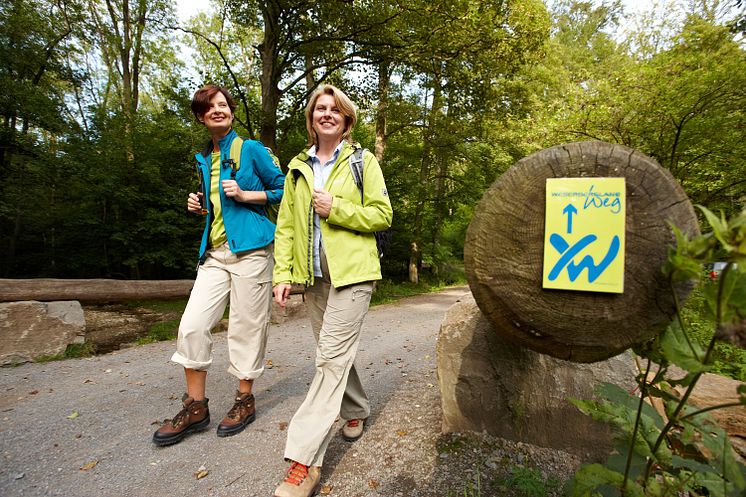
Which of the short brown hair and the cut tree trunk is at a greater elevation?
the short brown hair

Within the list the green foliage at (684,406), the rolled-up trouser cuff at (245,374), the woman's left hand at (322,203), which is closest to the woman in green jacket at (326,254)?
the woman's left hand at (322,203)

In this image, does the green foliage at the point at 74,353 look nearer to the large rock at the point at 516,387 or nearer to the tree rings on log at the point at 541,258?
the large rock at the point at 516,387

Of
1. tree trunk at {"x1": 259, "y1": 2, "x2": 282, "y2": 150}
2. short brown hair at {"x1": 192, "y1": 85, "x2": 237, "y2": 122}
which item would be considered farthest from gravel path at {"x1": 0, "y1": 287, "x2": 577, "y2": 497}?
tree trunk at {"x1": 259, "y1": 2, "x2": 282, "y2": 150}

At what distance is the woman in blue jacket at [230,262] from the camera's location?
2377 millimetres

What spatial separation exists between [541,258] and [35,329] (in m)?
5.49

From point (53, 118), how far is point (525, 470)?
1207cm

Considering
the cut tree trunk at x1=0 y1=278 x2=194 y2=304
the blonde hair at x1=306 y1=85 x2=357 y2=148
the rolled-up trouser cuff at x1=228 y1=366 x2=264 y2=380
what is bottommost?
the rolled-up trouser cuff at x1=228 y1=366 x2=264 y2=380

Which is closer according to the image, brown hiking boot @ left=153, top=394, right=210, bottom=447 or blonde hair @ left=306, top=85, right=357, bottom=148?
blonde hair @ left=306, top=85, right=357, bottom=148

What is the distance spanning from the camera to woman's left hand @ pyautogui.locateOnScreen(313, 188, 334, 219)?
1.90m

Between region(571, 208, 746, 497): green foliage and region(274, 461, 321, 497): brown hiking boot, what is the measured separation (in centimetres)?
123

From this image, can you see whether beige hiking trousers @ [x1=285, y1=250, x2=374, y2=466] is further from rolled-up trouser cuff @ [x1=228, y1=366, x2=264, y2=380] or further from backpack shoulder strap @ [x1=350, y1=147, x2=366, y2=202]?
rolled-up trouser cuff @ [x1=228, y1=366, x2=264, y2=380]

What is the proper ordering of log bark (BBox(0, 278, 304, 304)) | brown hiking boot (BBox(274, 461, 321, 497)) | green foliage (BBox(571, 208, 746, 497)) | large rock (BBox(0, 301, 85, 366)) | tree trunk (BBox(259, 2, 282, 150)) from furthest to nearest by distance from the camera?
tree trunk (BBox(259, 2, 282, 150)), log bark (BBox(0, 278, 304, 304)), large rock (BBox(0, 301, 85, 366)), brown hiking boot (BBox(274, 461, 321, 497)), green foliage (BBox(571, 208, 746, 497))

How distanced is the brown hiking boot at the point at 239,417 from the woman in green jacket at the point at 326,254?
79cm

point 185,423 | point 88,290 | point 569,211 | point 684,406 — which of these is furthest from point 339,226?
point 88,290
